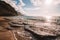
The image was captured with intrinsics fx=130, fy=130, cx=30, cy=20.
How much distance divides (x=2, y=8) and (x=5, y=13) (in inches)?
91.7

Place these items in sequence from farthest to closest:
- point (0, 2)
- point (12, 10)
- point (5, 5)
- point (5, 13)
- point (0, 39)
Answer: point (12, 10)
point (5, 13)
point (5, 5)
point (0, 2)
point (0, 39)

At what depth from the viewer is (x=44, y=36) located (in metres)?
7.23

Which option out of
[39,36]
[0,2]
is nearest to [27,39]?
[39,36]

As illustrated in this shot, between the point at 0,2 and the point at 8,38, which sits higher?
the point at 0,2

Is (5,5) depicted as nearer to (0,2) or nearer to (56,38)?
(0,2)

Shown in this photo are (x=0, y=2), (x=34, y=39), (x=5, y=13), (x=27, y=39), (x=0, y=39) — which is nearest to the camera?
(x=0, y=39)

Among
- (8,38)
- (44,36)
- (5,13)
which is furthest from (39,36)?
(5,13)

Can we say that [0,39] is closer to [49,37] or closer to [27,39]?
[27,39]

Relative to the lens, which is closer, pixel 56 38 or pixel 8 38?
pixel 8 38

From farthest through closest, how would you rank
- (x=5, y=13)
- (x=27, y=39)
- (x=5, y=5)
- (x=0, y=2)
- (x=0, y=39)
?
(x=5, y=13), (x=5, y=5), (x=0, y=2), (x=27, y=39), (x=0, y=39)

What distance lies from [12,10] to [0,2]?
25.2 ft

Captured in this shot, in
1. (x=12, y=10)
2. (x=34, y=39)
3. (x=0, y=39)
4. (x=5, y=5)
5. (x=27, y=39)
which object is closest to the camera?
(x=0, y=39)

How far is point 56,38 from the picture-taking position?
7109 mm

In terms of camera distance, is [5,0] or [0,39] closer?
[0,39]
